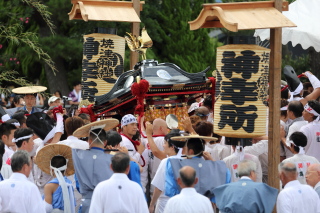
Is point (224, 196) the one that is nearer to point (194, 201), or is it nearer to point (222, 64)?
point (194, 201)

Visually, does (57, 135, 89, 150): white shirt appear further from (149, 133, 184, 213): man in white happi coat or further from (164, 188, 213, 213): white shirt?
(164, 188, 213, 213): white shirt

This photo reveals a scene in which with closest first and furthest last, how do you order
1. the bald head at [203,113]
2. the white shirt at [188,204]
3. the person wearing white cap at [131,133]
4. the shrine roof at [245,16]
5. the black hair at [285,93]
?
the white shirt at [188,204], the shrine roof at [245,16], the person wearing white cap at [131,133], the bald head at [203,113], the black hair at [285,93]

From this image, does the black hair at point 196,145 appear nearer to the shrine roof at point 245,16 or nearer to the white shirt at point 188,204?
the white shirt at point 188,204

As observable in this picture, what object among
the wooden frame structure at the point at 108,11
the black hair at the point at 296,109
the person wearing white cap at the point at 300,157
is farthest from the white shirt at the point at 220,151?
the wooden frame structure at the point at 108,11

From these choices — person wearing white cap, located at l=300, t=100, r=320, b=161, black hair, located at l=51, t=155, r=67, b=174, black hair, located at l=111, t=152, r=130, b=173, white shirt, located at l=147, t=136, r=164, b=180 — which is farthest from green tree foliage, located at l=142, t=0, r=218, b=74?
black hair, located at l=111, t=152, r=130, b=173

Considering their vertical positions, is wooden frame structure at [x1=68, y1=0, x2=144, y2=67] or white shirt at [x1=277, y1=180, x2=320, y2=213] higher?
wooden frame structure at [x1=68, y1=0, x2=144, y2=67]

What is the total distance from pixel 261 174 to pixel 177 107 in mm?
2526

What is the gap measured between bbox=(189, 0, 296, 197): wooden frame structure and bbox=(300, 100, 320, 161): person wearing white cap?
1.06 metres

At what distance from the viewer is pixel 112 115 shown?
10711 millimetres

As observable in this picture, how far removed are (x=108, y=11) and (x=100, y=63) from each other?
88 centimetres

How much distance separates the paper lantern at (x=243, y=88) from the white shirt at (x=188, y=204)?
199cm

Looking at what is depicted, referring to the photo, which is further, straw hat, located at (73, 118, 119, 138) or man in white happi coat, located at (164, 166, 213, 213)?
straw hat, located at (73, 118, 119, 138)

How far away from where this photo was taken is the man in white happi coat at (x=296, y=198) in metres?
6.51

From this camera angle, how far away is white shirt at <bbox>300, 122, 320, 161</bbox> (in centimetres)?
897
